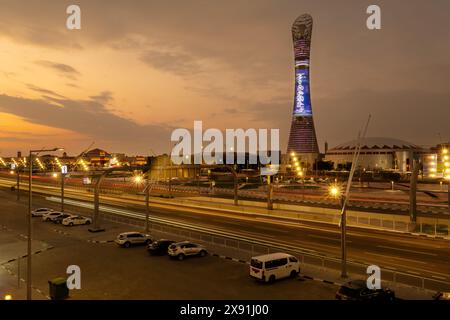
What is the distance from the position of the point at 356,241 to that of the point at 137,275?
18.3 m

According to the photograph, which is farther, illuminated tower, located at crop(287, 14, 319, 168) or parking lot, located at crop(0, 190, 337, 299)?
illuminated tower, located at crop(287, 14, 319, 168)

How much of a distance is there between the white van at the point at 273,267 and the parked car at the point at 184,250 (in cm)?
638

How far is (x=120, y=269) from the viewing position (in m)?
23.4

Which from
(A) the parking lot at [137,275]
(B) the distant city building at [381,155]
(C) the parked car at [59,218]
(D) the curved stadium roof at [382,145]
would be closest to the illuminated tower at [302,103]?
(B) the distant city building at [381,155]

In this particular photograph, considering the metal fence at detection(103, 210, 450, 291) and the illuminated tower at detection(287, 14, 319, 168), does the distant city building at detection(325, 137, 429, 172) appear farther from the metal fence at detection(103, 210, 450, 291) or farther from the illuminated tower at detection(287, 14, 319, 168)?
the metal fence at detection(103, 210, 450, 291)

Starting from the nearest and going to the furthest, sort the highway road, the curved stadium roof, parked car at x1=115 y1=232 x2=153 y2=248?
the highway road < parked car at x1=115 y1=232 x2=153 y2=248 < the curved stadium roof

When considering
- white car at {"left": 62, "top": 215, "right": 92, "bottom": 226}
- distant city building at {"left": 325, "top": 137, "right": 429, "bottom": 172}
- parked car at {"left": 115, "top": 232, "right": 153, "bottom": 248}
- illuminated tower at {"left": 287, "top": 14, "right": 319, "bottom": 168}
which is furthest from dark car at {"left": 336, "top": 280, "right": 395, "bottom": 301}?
illuminated tower at {"left": 287, "top": 14, "right": 319, "bottom": 168}

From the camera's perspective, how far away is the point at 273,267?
20281 millimetres

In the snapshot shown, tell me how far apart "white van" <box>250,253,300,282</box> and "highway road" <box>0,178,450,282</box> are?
632 cm

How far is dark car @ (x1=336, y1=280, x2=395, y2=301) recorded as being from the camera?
16.3 m

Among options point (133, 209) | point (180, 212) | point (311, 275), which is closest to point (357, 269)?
point (311, 275)

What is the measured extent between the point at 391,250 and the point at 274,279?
11930mm

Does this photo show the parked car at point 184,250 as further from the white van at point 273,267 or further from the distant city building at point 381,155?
the distant city building at point 381,155

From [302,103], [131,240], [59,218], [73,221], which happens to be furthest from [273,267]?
[302,103]
